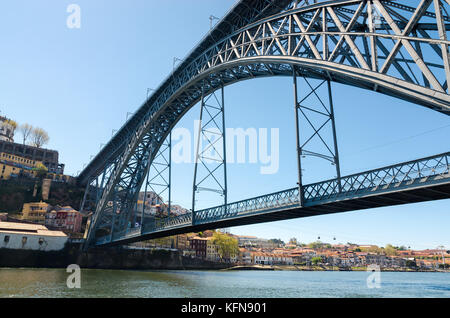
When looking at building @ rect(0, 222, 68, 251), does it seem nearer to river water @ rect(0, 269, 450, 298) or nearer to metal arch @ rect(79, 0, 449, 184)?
river water @ rect(0, 269, 450, 298)

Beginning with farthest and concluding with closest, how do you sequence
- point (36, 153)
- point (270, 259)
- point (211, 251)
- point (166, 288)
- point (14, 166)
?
point (270, 259), point (211, 251), point (36, 153), point (14, 166), point (166, 288)

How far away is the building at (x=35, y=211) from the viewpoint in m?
63.9

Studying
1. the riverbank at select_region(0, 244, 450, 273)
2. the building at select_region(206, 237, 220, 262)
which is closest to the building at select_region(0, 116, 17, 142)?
the riverbank at select_region(0, 244, 450, 273)

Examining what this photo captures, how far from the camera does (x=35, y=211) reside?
64.8 meters

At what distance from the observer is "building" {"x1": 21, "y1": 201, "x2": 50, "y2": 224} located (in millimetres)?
63906

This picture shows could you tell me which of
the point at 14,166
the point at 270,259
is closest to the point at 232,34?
the point at 14,166

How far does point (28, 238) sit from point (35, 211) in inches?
785

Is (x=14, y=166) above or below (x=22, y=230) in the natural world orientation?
above

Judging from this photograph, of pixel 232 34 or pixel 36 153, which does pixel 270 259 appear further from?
pixel 232 34

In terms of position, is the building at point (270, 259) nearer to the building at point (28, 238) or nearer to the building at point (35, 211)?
the building at point (35, 211)

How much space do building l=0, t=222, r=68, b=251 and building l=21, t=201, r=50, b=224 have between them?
13.1m
